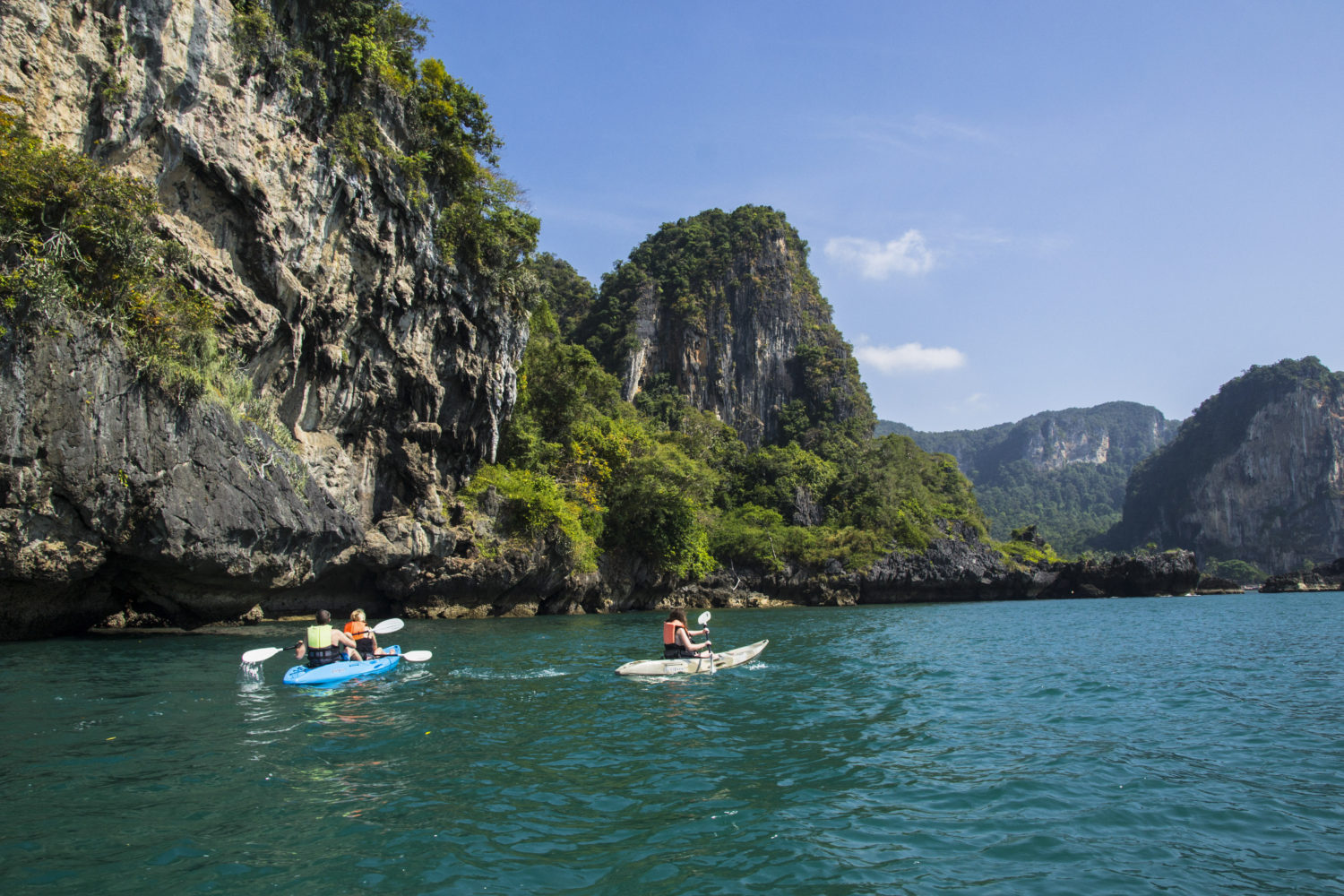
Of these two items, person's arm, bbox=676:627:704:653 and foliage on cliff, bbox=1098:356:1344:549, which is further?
foliage on cliff, bbox=1098:356:1344:549

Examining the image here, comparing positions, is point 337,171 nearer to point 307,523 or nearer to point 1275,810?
point 307,523

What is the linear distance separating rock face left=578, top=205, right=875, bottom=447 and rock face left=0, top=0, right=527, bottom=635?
166 ft

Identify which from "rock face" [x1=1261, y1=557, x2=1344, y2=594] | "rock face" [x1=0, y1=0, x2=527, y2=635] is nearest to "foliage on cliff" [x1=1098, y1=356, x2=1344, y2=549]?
"rock face" [x1=1261, y1=557, x2=1344, y2=594]

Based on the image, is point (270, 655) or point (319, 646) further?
point (270, 655)

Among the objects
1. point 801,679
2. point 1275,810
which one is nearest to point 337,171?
point 801,679

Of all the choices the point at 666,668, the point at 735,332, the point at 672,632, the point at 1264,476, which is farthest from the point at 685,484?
the point at 1264,476

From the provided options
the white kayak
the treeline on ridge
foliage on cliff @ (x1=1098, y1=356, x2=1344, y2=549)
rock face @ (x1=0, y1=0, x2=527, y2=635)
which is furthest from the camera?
foliage on cliff @ (x1=1098, y1=356, x2=1344, y2=549)

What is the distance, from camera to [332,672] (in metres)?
12.2

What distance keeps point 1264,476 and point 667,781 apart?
461 ft

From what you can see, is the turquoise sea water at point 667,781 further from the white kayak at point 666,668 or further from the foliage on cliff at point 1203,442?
the foliage on cliff at point 1203,442

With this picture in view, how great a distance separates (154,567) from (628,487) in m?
21.9

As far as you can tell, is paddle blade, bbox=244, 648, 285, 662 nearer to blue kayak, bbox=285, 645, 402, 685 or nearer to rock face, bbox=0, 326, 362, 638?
blue kayak, bbox=285, 645, 402, 685

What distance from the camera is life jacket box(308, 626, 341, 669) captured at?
1237cm

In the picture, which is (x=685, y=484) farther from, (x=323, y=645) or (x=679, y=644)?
(x=323, y=645)
